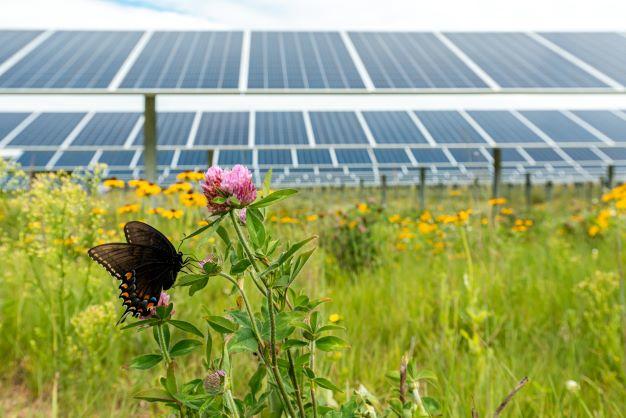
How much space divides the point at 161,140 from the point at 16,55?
5.53m

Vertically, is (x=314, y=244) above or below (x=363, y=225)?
above

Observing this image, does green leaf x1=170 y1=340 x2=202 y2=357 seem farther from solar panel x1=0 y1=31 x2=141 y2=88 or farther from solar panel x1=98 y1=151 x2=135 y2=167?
solar panel x1=98 y1=151 x2=135 y2=167

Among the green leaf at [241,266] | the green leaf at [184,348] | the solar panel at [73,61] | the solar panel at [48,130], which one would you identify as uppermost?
the solar panel at [73,61]

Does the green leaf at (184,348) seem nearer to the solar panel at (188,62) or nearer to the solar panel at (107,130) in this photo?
the solar panel at (188,62)

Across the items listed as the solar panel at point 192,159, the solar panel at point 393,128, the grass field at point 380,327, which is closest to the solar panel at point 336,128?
the solar panel at point 393,128

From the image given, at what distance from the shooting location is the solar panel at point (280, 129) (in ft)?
43.0

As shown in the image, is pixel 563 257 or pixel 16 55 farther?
pixel 16 55

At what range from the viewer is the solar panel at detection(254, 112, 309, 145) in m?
13.1

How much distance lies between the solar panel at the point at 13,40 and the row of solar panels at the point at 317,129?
252 cm

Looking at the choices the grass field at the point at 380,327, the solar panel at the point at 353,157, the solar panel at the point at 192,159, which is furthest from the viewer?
the solar panel at the point at 192,159

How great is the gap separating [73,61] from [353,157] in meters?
10.00

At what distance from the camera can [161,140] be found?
1430 cm

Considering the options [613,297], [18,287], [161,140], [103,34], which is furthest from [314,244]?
[161,140]

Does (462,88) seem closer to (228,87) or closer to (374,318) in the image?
(228,87)
